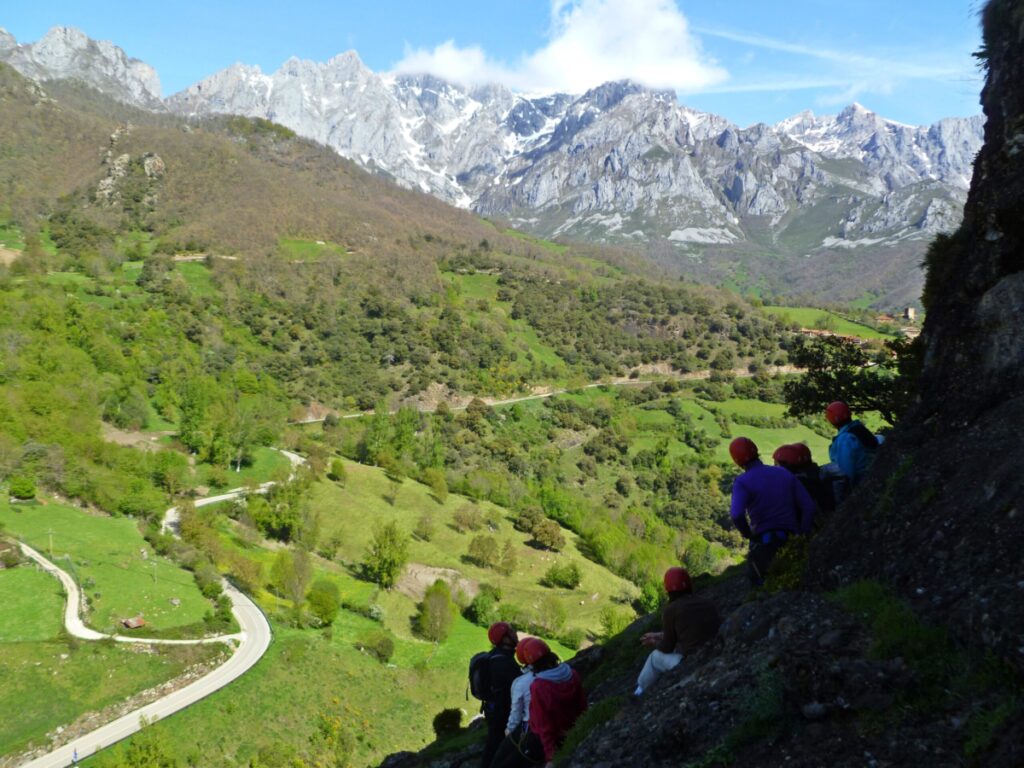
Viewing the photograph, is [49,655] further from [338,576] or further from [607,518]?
[607,518]

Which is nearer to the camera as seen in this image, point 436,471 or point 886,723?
point 886,723

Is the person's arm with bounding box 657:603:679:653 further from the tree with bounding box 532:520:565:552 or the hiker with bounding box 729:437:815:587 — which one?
the tree with bounding box 532:520:565:552

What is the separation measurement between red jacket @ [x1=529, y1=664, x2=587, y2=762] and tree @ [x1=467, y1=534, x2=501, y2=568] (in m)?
56.5

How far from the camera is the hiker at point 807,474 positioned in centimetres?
941

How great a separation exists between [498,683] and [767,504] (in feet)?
14.6

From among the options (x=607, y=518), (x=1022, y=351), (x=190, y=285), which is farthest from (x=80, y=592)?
(x=190, y=285)

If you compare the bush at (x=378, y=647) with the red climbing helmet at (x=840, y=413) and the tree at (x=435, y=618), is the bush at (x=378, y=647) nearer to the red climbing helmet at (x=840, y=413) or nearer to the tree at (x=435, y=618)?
the tree at (x=435, y=618)

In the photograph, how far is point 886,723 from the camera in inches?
193

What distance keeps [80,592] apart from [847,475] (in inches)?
1837

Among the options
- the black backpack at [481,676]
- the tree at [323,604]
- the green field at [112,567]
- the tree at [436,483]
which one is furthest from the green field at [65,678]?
the tree at [436,483]

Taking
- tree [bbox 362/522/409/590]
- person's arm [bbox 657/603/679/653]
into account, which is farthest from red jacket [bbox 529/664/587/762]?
tree [bbox 362/522/409/590]

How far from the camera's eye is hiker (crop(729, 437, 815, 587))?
855 cm

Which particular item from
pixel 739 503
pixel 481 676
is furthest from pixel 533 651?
pixel 739 503

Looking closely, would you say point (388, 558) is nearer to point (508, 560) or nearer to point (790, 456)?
point (508, 560)
